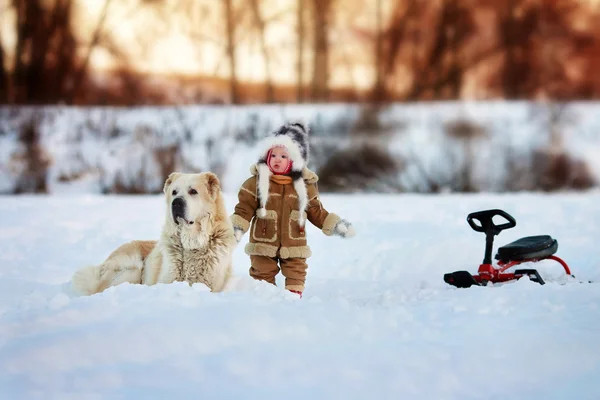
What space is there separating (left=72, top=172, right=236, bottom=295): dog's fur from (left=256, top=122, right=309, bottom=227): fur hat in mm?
519

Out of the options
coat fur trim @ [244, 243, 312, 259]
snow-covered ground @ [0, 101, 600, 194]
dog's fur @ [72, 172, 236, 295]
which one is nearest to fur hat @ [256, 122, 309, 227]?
coat fur trim @ [244, 243, 312, 259]

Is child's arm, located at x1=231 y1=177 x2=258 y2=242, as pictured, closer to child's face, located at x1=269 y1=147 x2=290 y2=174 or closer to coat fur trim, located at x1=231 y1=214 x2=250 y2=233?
coat fur trim, located at x1=231 y1=214 x2=250 y2=233

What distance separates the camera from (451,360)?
3.66 metres

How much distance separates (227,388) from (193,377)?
0.19 meters

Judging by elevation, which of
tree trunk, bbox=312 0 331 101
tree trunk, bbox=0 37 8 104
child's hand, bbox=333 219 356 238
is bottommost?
child's hand, bbox=333 219 356 238

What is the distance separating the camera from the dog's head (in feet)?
16.1

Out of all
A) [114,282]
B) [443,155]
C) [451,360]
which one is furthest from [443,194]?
[451,360]

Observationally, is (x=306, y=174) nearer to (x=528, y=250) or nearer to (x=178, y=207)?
(x=178, y=207)

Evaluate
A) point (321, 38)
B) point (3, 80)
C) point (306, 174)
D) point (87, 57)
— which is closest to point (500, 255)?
point (306, 174)

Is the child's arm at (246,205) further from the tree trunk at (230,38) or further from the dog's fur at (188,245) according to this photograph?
the tree trunk at (230,38)

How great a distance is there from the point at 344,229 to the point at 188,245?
4.48ft

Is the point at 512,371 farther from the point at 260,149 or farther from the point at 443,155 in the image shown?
the point at 443,155

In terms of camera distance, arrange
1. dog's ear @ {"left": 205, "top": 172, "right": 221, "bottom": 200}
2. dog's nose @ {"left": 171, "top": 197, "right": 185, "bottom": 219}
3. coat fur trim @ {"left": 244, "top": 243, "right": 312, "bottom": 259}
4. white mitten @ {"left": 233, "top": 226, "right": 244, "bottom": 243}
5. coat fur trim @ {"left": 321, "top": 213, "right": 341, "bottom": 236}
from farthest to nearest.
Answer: coat fur trim @ {"left": 321, "top": 213, "right": 341, "bottom": 236} → coat fur trim @ {"left": 244, "top": 243, "right": 312, "bottom": 259} → white mitten @ {"left": 233, "top": 226, "right": 244, "bottom": 243} → dog's ear @ {"left": 205, "top": 172, "right": 221, "bottom": 200} → dog's nose @ {"left": 171, "top": 197, "right": 185, "bottom": 219}

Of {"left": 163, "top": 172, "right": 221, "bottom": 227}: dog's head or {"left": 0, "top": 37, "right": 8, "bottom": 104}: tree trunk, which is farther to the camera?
{"left": 0, "top": 37, "right": 8, "bottom": 104}: tree trunk
